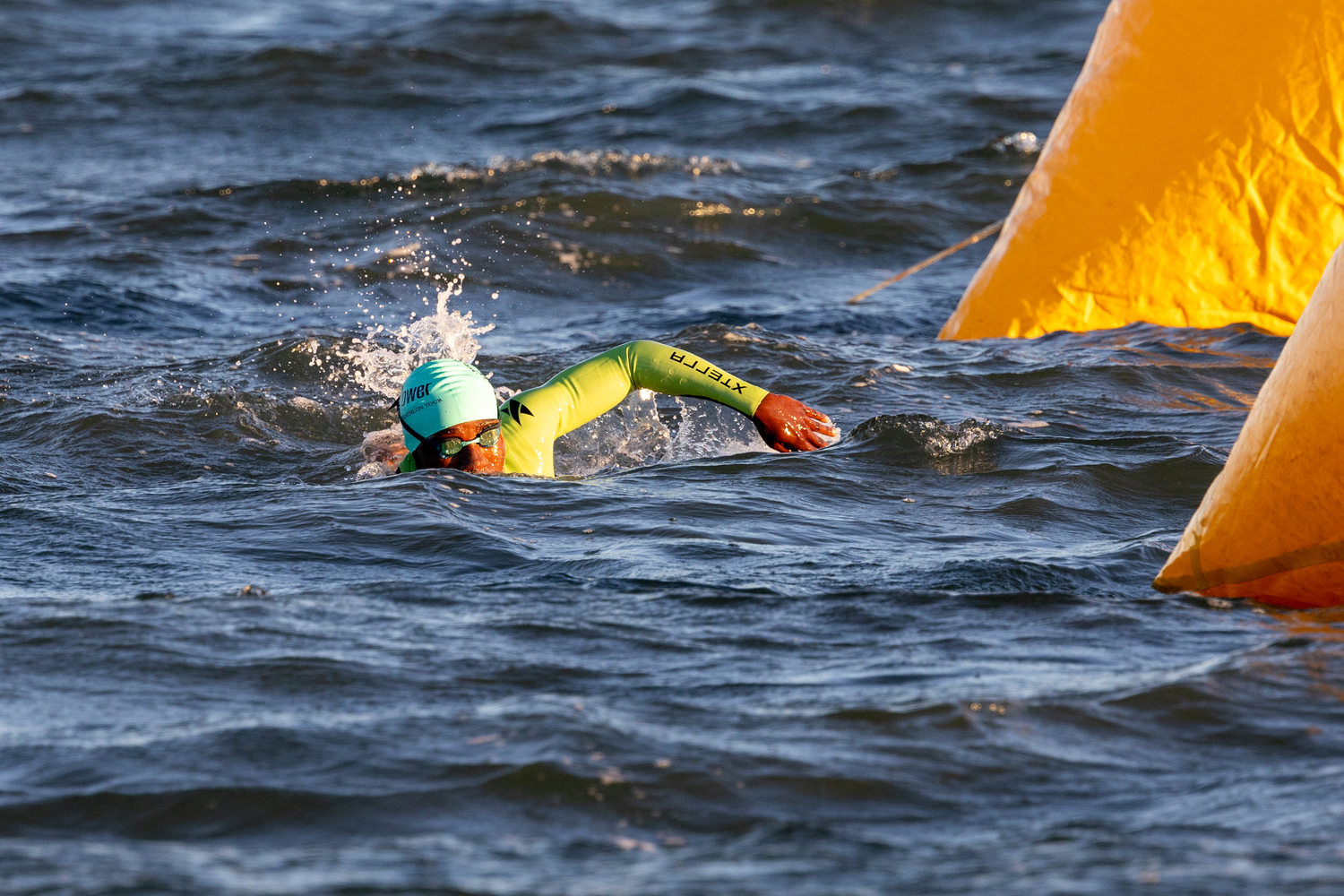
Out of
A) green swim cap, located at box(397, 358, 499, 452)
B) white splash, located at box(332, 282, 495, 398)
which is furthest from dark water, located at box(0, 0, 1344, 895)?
green swim cap, located at box(397, 358, 499, 452)

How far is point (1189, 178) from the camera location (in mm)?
8016

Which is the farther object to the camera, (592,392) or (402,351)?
(402,351)

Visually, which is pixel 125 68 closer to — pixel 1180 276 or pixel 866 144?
pixel 866 144

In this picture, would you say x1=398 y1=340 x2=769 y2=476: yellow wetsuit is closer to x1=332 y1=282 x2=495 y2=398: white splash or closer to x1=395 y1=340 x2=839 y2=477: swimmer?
x1=395 y1=340 x2=839 y2=477: swimmer

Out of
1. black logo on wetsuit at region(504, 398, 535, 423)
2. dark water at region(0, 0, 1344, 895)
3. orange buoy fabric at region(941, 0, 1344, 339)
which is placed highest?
orange buoy fabric at region(941, 0, 1344, 339)

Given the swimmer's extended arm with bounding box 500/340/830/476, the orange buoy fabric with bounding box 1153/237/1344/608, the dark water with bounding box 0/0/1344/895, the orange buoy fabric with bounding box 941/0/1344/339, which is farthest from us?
the orange buoy fabric with bounding box 941/0/1344/339

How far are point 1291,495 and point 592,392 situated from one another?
2.85 meters

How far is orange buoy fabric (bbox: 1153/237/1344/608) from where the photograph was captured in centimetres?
442

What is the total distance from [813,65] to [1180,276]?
11222 mm

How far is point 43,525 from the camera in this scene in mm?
5465

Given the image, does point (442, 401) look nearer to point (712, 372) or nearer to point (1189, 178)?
point (712, 372)

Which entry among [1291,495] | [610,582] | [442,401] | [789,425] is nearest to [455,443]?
[442,401]

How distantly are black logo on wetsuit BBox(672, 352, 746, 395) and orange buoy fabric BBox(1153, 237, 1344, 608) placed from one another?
6.67ft

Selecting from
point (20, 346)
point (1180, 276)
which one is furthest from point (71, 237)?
point (1180, 276)
